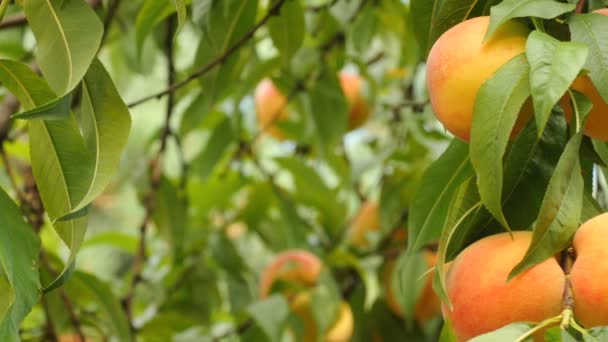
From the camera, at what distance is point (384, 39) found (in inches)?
58.5

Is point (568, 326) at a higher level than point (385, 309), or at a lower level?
higher

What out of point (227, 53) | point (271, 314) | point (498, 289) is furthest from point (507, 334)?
point (271, 314)

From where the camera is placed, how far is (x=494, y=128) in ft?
1.78

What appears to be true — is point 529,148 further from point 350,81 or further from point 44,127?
point 350,81

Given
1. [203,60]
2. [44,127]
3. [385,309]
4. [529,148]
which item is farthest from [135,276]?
[529,148]

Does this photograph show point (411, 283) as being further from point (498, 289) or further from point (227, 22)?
point (498, 289)

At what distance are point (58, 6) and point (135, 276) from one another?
30.1 inches

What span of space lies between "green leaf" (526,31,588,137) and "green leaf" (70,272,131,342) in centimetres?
55

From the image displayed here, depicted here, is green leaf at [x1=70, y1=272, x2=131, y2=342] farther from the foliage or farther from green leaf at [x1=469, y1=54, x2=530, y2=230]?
green leaf at [x1=469, y1=54, x2=530, y2=230]

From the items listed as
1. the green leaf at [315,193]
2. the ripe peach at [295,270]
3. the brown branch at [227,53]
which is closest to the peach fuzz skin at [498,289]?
the brown branch at [227,53]

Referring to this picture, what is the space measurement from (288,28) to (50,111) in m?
0.51

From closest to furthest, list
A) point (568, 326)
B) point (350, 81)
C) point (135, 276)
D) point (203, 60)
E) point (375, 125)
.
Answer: point (568, 326)
point (203, 60)
point (135, 276)
point (350, 81)
point (375, 125)

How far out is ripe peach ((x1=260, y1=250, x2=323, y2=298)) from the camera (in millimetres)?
1404

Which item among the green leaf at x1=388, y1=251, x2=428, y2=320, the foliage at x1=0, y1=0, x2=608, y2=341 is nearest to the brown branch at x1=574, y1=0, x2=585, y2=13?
the foliage at x1=0, y1=0, x2=608, y2=341
